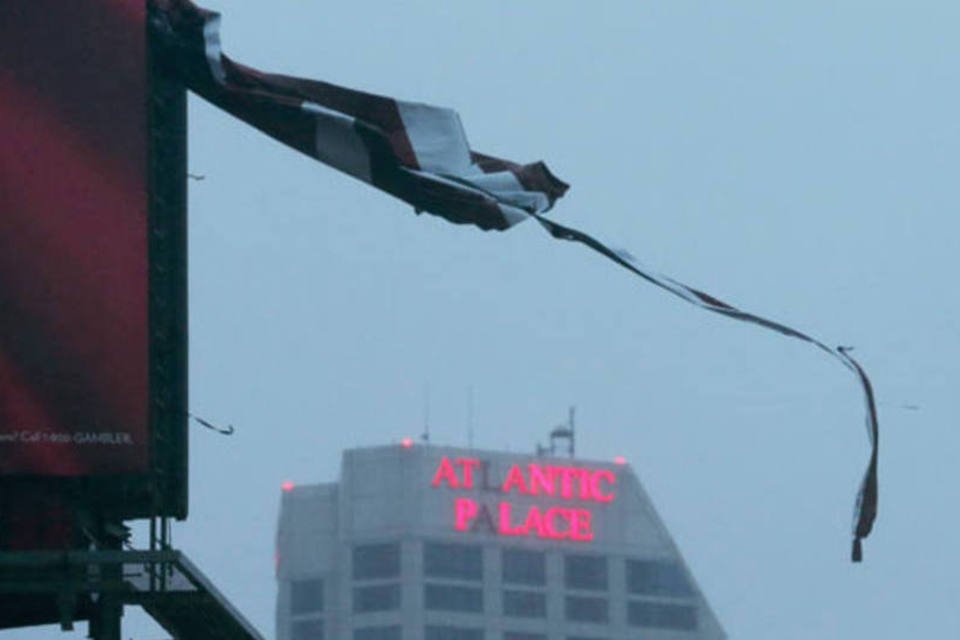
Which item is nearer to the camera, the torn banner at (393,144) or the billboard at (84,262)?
the billboard at (84,262)

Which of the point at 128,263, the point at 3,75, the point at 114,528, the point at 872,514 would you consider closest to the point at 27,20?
the point at 3,75

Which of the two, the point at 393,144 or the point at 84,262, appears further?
the point at 393,144

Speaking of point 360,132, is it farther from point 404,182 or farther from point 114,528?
point 114,528

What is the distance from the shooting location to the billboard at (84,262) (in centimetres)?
2416

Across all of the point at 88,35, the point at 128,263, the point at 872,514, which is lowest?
the point at 872,514

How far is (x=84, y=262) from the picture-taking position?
24391 mm

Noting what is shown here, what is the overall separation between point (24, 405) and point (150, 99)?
2.57 meters

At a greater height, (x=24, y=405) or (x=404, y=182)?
(x=404, y=182)

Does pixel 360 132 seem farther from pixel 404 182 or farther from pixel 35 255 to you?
pixel 35 255

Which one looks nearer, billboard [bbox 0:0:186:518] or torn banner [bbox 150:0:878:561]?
billboard [bbox 0:0:186:518]

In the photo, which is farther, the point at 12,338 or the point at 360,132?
the point at 360,132

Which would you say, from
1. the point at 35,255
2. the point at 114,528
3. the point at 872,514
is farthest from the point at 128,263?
the point at 872,514

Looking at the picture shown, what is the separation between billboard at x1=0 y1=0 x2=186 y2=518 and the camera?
24.2 m

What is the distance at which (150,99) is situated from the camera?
2486 centimetres
